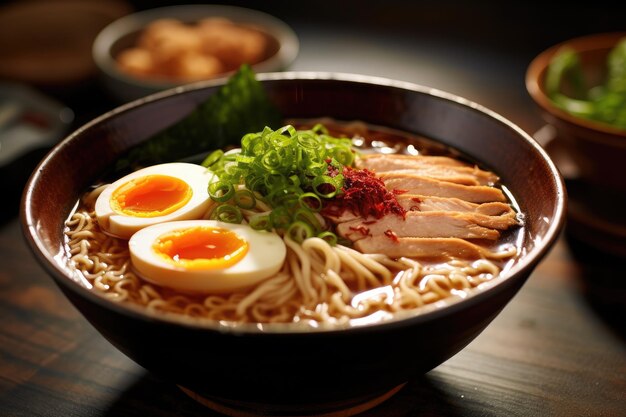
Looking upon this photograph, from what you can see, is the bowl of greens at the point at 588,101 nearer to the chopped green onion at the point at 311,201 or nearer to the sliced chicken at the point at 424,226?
the sliced chicken at the point at 424,226

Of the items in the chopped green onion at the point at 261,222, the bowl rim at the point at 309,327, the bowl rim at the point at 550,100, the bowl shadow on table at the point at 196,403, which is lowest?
the bowl shadow on table at the point at 196,403

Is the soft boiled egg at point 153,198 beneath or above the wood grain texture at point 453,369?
above

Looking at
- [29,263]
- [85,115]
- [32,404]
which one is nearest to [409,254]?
[32,404]

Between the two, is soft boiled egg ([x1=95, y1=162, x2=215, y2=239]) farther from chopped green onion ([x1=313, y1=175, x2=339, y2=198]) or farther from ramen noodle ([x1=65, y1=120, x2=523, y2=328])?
chopped green onion ([x1=313, y1=175, x2=339, y2=198])

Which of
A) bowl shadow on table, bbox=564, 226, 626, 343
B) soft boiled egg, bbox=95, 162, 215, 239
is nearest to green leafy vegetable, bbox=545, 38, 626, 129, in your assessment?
bowl shadow on table, bbox=564, 226, 626, 343

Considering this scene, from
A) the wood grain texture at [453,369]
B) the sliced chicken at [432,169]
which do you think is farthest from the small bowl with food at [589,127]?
the sliced chicken at [432,169]

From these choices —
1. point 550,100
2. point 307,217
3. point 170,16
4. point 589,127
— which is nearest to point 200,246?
point 307,217
